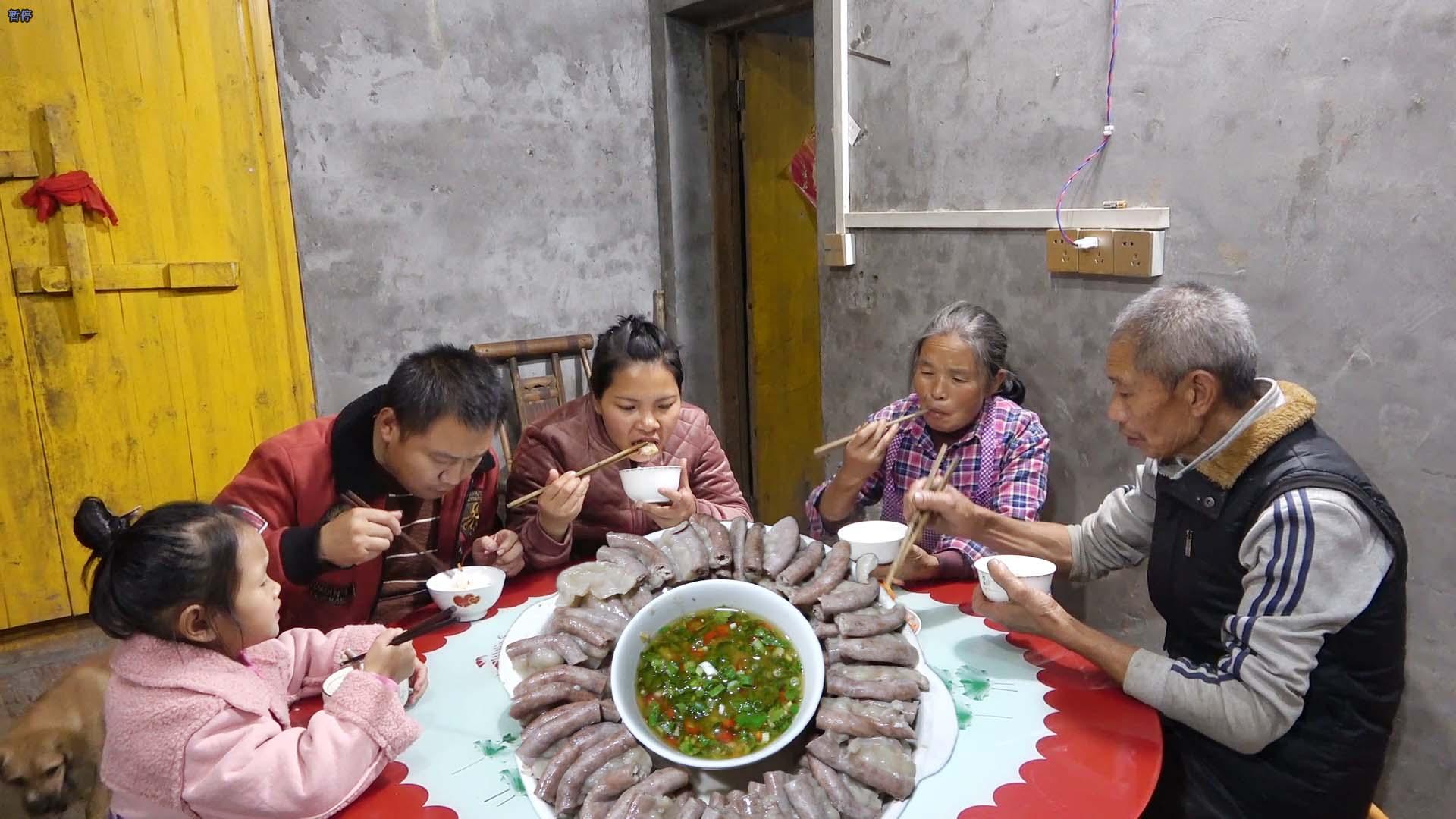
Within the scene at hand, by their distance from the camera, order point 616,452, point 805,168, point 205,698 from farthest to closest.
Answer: point 805,168 < point 616,452 < point 205,698

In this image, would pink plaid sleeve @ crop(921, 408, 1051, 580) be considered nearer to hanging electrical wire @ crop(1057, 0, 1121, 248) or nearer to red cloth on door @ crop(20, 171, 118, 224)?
hanging electrical wire @ crop(1057, 0, 1121, 248)

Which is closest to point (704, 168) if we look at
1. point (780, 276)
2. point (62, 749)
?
point (780, 276)

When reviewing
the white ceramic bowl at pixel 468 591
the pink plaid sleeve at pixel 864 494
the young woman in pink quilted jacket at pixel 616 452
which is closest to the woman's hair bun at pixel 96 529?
the white ceramic bowl at pixel 468 591

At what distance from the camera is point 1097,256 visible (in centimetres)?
301

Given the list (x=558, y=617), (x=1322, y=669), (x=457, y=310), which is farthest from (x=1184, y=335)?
(x=457, y=310)

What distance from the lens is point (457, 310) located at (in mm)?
4551

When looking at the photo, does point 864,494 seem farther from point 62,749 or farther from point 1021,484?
point 62,749

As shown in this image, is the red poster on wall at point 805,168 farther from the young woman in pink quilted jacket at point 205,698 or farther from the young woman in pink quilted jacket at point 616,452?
the young woman in pink quilted jacket at point 205,698

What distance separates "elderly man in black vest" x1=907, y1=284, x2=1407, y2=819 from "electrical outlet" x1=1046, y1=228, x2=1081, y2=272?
1.24 m

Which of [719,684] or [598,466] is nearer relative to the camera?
[719,684]

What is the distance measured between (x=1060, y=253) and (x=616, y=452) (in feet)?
5.78

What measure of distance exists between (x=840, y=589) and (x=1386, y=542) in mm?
1092

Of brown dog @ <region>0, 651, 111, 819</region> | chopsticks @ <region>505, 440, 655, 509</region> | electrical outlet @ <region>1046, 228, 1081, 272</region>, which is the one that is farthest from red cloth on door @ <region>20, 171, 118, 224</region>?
electrical outlet @ <region>1046, 228, 1081, 272</region>

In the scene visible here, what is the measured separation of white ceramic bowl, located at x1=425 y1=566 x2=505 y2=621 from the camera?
2.11m
